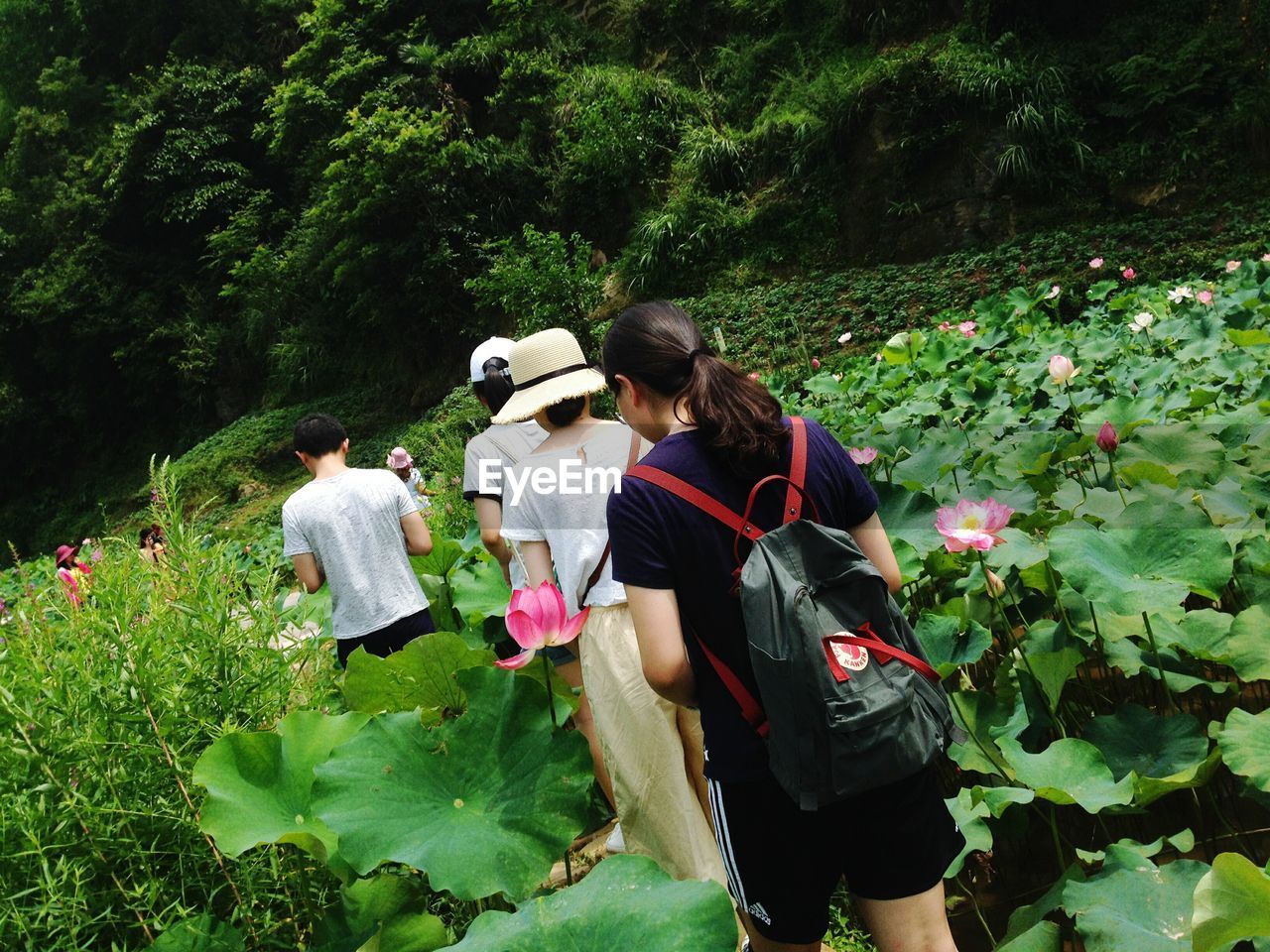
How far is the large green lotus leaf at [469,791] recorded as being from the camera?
1.38 metres

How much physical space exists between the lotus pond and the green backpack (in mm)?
205

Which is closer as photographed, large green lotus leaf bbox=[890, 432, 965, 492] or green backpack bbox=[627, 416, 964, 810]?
green backpack bbox=[627, 416, 964, 810]

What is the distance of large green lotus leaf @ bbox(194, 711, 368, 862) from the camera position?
136cm

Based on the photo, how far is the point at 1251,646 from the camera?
1439 millimetres

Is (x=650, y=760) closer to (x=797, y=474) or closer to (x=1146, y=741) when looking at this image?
(x=797, y=474)

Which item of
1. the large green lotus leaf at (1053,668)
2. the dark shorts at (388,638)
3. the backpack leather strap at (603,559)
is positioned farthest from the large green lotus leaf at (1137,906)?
the dark shorts at (388,638)

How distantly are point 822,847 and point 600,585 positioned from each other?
0.74m

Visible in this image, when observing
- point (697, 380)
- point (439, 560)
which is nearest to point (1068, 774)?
point (697, 380)

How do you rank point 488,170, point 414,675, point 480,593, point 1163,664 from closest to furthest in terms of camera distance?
point 1163,664 → point 414,675 → point 480,593 → point 488,170

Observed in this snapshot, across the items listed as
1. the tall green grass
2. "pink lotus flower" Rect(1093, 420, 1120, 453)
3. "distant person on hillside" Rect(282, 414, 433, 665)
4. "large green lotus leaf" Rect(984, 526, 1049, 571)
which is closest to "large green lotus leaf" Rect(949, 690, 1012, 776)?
"large green lotus leaf" Rect(984, 526, 1049, 571)

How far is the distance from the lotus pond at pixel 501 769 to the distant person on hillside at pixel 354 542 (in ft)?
1.51

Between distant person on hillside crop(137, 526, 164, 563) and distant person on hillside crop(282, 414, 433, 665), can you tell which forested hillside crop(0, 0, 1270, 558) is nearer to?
distant person on hillside crop(137, 526, 164, 563)

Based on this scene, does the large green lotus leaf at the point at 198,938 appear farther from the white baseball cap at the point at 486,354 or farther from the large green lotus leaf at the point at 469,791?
the white baseball cap at the point at 486,354

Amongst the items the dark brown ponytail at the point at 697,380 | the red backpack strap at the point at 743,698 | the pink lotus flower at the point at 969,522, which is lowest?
the pink lotus flower at the point at 969,522
